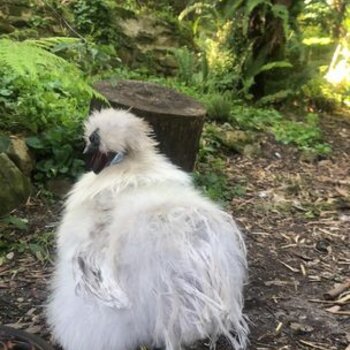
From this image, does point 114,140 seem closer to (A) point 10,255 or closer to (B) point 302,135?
(A) point 10,255

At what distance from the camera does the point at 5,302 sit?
140 inches

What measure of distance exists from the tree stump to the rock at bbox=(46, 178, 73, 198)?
69cm

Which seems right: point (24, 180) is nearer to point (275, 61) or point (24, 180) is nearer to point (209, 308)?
point (209, 308)

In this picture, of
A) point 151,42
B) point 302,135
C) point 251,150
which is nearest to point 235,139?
point 251,150

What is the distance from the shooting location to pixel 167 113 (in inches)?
193

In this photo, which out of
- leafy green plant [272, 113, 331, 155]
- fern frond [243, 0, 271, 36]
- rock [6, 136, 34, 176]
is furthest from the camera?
fern frond [243, 0, 271, 36]

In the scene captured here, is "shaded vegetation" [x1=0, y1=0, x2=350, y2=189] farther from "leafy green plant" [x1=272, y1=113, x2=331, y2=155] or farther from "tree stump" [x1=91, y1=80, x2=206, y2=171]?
"tree stump" [x1=91, y1=80, x2=206, y2=171]

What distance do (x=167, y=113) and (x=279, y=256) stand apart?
1.49 metres

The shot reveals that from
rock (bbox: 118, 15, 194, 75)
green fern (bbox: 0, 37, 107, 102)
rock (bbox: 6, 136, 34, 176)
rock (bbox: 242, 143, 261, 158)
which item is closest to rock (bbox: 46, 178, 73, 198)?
rock (bbox: 6, 136, 34, 176)

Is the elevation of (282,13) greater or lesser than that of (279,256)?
greater

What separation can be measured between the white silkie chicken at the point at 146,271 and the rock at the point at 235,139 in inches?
148

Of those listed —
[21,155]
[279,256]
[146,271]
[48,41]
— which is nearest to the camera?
[146,271]

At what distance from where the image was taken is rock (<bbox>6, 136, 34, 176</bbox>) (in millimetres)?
4703

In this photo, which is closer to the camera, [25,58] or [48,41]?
[25,58]
